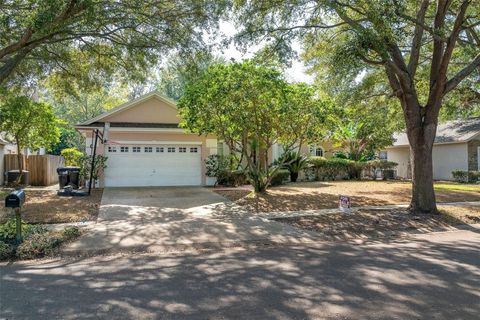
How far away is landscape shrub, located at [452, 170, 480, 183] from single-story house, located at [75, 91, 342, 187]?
465 inches

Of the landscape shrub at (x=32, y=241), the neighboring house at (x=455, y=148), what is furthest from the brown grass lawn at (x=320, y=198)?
the neighboring house at (x=455, y=148)

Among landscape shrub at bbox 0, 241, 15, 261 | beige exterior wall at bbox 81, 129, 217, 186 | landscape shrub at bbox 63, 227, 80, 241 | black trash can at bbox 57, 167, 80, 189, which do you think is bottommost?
landscape shrub at bbox 0, 241, 15, 261

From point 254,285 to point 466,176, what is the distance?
2305cm

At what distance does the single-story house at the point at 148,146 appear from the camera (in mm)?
18422

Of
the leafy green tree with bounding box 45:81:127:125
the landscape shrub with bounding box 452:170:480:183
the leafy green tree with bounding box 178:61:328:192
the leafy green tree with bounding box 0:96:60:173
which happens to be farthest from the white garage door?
the leafy green tree with bounding box 45:81:127:125

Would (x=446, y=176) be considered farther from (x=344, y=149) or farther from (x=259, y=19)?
(x=259, y=19)

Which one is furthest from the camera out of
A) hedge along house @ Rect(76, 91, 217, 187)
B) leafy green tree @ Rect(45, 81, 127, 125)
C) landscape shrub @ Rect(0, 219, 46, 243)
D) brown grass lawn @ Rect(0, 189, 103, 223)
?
leafy green tree @ Rect(45, 81, 127, 125)

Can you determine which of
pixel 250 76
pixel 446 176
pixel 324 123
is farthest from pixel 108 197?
pixel 446 176

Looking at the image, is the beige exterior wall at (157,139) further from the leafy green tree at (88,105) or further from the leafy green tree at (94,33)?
the leafy green tree at (88,105)

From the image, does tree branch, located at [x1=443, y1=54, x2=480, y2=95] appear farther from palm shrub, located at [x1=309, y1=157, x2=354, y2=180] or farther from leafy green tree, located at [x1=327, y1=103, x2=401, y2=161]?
palm shrub, located at [x1=309, y1=157, x2=354, y2=180]

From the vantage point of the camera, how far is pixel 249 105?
1295cm

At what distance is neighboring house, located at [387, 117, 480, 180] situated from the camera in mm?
23875

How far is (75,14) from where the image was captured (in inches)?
427

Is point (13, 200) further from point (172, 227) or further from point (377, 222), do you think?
point (377, 222)
